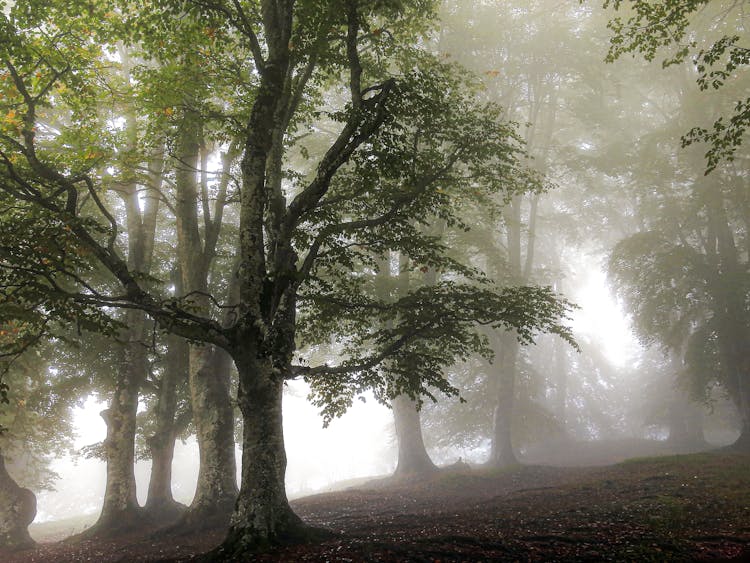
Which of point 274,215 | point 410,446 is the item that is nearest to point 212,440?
point 274,215

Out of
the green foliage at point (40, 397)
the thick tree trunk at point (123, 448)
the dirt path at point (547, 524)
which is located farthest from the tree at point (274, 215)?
the green foliage at point (40, 397)

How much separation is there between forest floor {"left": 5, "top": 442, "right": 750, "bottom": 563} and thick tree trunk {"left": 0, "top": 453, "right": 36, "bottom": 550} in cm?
67

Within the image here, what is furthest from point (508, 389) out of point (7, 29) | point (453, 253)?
point (7, 29)

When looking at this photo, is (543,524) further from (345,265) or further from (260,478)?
(345,265)

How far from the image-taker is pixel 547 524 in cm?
936

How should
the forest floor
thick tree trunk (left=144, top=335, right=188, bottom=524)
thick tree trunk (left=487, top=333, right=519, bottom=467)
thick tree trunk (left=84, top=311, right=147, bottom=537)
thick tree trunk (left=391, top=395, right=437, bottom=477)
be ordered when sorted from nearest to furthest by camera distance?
the forest floor < thick tree trunk (left=84, top=311, right=147, bottom=537) < thick tree trunk (left=144, top=335, right=188, bottom=524) < thick tree trunk (left=391, top=395, right=437, bottom=477) < thick tree trunk (left=487, top=333, right=519, bottom=467)

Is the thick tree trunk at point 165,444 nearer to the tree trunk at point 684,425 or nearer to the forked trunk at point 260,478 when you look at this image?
the forked trunk at point 260,478

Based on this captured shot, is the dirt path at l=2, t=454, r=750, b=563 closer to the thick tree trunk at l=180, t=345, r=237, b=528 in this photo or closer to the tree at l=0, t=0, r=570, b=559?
the thick tree trunk at l=180, t=345, r=237, b=528

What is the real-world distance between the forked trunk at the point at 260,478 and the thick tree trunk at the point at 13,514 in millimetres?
11674

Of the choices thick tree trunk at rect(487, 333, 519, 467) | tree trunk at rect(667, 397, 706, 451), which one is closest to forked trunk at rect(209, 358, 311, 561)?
thick tree trunk at rect(487, 333, 519, 467)

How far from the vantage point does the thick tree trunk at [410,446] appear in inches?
881

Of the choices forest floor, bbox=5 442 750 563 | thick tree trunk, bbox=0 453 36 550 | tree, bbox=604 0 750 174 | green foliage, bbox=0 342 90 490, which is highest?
tree, bbox=604 0 750 174

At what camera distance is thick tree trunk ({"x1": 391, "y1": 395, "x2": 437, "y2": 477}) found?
73.4 ft

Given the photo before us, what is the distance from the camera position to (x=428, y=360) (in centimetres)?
1077
